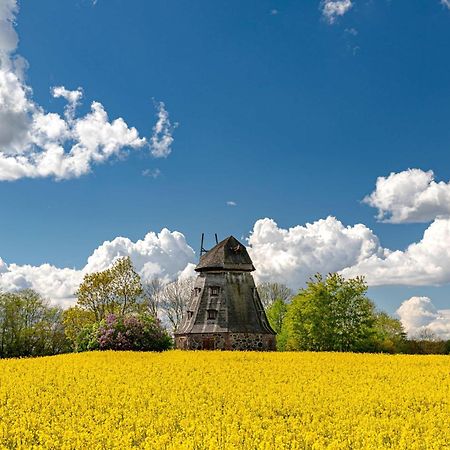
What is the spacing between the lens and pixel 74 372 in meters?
22.8

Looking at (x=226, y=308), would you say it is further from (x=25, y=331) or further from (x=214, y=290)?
(x=25, y=331)

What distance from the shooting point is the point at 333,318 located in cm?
5497

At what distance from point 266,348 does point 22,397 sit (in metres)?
37.2

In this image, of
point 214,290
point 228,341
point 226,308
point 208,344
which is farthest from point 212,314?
point 228,341

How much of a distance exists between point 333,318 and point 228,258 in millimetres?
11780

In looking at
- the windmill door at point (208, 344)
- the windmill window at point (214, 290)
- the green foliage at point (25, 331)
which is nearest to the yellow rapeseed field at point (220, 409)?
the windmill door at point (208, 344)

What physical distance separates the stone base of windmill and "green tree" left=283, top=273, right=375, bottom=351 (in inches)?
219

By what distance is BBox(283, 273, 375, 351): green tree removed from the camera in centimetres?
5403

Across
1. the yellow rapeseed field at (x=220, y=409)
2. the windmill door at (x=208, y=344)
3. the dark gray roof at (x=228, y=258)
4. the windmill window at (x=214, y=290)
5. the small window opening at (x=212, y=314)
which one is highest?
the dark gray roof at (x=228, y=258)

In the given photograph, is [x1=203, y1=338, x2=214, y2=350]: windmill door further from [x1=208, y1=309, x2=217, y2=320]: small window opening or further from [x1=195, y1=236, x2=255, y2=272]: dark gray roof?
[x1=195, y1=236, x2=255, y2=272]: dark gray roof

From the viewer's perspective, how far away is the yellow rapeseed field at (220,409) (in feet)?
35.3

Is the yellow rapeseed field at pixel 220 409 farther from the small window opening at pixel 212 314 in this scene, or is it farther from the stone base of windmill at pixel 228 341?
the small window opening at pixel 212 314

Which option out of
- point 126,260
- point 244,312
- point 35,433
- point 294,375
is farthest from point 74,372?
point 126,260

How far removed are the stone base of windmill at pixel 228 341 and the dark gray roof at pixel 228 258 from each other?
21.3 feet
